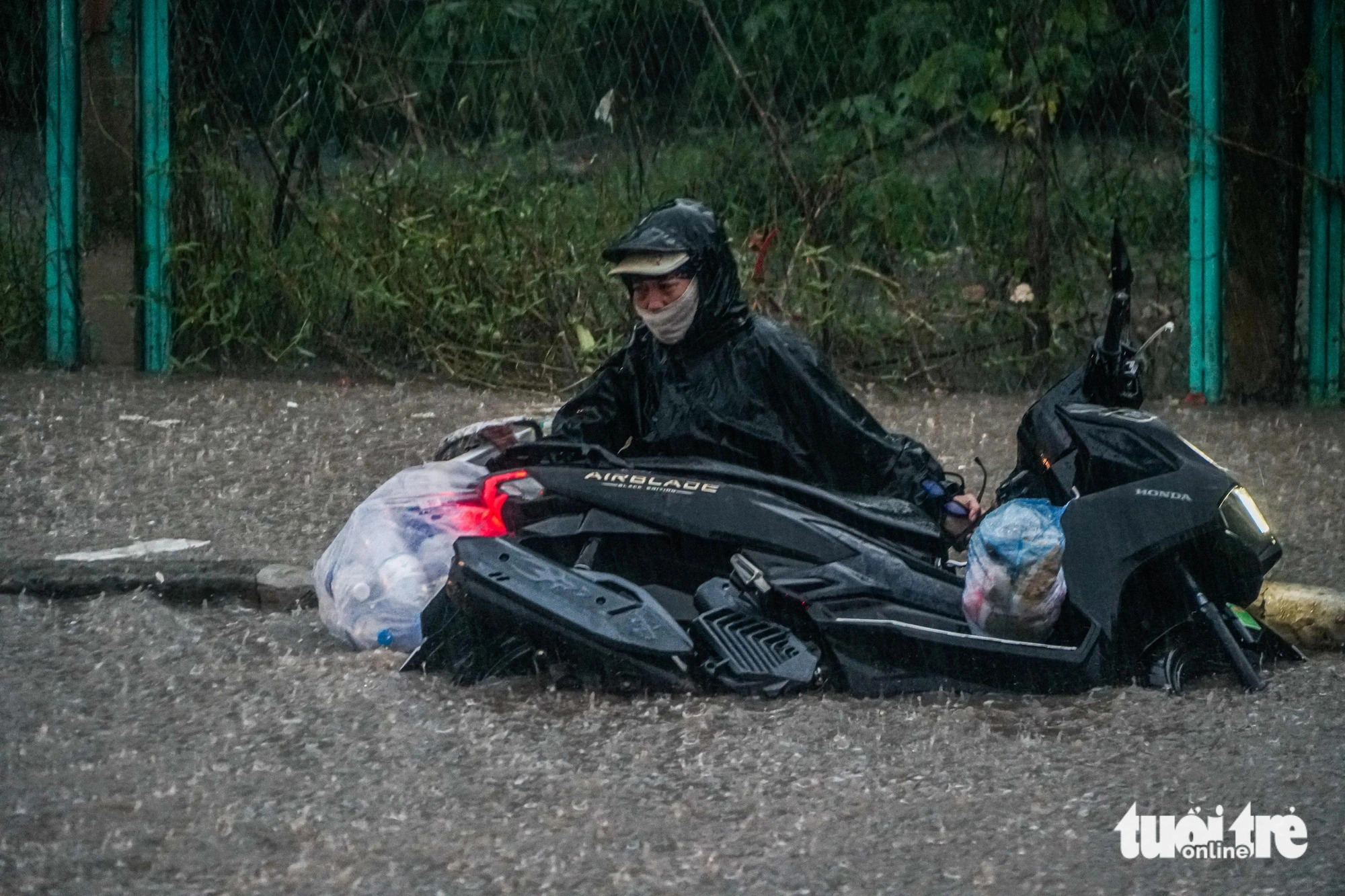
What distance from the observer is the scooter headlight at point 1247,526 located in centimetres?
425

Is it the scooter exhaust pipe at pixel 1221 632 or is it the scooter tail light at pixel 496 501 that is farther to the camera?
the scooter tail light at pixel 496 501

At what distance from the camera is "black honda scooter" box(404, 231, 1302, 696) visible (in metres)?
4.12

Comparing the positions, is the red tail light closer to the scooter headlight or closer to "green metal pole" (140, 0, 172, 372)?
the scooter headlight

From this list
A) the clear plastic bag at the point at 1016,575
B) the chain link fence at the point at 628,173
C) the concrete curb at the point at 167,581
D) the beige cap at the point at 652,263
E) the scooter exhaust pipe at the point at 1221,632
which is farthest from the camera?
the chain link fence at the point at 628,173

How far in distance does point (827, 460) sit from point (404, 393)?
361 cm

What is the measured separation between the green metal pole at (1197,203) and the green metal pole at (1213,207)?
0.01 meters

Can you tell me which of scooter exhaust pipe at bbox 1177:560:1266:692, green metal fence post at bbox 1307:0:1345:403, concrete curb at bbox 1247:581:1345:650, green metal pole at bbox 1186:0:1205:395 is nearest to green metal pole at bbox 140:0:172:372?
green metal pole at bbox 1186:0:1205:395

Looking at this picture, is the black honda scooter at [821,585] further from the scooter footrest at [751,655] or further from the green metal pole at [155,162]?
the green metal pole at [155,162]

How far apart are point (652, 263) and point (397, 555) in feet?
3.37

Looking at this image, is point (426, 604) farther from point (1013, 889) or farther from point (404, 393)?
point (404, 393)

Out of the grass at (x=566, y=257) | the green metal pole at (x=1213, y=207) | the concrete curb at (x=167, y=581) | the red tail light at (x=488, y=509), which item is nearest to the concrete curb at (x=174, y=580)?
A: the concrete curb at (x=167, y=581)

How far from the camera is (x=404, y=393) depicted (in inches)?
317

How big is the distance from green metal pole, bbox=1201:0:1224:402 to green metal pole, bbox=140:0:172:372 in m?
4.71

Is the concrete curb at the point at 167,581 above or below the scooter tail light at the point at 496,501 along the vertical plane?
below
